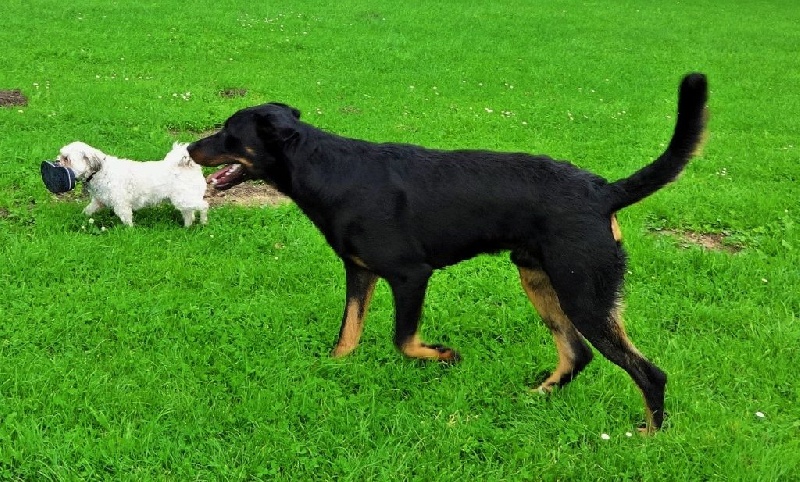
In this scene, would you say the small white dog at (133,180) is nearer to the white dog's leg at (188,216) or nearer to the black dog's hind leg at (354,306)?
the white dog's leg at (188,216)

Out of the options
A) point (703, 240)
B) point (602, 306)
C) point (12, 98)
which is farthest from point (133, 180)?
point (703, 240)

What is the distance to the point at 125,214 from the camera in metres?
5.53

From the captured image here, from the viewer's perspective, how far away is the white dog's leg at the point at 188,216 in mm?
5586

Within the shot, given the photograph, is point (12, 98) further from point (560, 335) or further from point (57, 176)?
point (560, 335)

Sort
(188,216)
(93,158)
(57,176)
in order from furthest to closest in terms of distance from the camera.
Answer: (188,216) < (93,158) < (57,176)

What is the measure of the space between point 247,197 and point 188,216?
0.95 m

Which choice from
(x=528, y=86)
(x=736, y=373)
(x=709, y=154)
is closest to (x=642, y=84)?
(x=528, y=86)

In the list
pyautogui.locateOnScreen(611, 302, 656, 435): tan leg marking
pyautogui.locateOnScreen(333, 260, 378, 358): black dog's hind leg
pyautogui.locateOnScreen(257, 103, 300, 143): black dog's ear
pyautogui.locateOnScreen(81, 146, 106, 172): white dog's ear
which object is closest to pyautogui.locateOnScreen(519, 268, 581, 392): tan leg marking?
pyautogui.locateOnScreen(611, 302, 656, 435): tan leg marking

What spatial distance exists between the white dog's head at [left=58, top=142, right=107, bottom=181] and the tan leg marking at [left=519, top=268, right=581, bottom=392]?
147 inches

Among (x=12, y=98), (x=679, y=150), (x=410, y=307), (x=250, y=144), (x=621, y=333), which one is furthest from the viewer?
(x=12, y=98)

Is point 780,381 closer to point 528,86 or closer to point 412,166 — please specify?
point 412,166

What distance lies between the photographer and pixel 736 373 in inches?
158

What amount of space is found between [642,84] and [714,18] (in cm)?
977

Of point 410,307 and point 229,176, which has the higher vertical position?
point 229,176
